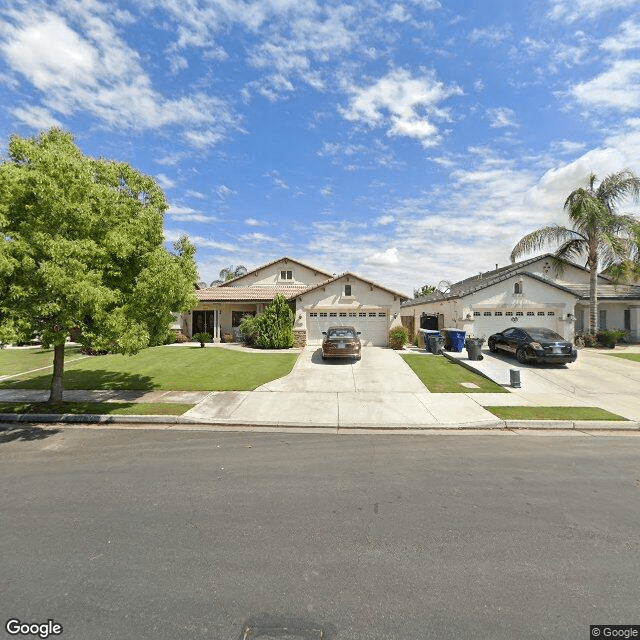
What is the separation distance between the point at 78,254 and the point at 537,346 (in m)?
16.2

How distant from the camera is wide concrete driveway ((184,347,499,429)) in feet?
27.4

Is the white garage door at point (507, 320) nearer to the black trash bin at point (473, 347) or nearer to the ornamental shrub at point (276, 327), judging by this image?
the black trash bin at point (473, 347)

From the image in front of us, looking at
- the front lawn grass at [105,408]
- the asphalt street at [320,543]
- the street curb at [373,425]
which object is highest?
the front lawn grass at [105,408]

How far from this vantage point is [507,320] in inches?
802

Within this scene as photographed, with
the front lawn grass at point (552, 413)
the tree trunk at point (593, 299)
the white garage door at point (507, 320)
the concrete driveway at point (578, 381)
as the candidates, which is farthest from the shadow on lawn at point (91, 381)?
the tree trunk at point (593, 299)

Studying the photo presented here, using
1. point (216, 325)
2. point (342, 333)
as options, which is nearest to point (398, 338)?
point (342, 333)

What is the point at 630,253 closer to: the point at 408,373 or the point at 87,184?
the point at 408,373

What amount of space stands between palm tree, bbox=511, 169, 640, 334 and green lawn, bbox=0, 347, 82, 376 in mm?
26260

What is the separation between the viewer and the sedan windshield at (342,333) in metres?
16.6

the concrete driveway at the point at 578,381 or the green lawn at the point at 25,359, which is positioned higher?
the green lawn at the point at 25,359

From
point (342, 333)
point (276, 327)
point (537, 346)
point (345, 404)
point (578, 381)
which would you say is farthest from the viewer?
point (276, 327)

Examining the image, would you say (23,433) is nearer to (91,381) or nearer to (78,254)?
(78,254)

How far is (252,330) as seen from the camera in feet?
72.1

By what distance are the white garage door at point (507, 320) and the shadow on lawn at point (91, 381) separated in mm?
17174
